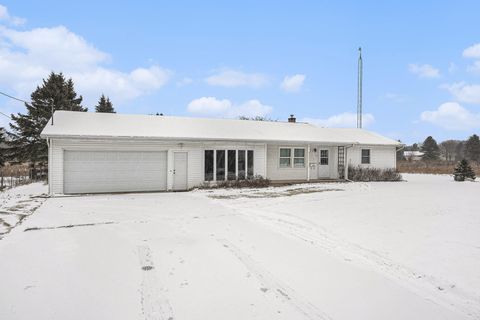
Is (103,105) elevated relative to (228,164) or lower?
elevated

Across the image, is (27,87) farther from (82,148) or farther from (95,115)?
(82,148)

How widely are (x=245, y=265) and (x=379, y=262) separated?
2.14 m

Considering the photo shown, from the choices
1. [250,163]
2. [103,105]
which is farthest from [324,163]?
[103,105]

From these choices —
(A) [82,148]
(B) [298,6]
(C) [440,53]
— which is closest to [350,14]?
(B) [298,6]

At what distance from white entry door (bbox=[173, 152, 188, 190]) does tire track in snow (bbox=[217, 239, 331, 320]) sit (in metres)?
11.0

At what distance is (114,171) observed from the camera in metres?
15.5

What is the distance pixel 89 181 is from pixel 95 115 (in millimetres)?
5068

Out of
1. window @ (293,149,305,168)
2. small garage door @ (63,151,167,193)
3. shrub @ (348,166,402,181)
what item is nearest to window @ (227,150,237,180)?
small garage door @ (63,151,167,193)

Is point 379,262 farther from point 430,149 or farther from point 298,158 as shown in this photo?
point 430,149

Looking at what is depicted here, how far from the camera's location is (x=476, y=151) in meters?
63.0

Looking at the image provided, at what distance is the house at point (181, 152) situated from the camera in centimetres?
1495

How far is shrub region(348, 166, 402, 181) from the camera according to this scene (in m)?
21.3

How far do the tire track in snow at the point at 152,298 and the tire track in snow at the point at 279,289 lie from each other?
1268 millimetres

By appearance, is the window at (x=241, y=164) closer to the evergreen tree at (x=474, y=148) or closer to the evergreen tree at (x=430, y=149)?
the evergreen tree at (x=430, y=149)
